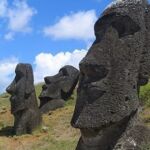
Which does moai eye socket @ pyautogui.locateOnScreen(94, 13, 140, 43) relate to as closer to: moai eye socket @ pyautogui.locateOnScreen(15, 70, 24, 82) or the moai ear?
the moai ear

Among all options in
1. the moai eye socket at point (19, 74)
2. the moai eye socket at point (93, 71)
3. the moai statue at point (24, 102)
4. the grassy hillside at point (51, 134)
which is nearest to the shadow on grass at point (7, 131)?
the grassy hillside at point (51, 134)

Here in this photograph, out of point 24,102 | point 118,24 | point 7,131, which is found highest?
point 118,24

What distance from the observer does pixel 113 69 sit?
773 cm

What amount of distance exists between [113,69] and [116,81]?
0.17 metres

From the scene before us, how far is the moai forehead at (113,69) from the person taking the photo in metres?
7.65

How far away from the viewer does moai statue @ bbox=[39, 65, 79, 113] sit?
27.2m

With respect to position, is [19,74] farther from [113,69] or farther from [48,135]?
[113,69]

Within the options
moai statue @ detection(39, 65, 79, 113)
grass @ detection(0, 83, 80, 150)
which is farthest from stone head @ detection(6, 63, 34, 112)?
moai statue @ detection(39, 65, 79, 113)

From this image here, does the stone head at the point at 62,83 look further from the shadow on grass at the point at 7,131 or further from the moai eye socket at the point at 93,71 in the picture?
the moai eye socket at the point at 93,71

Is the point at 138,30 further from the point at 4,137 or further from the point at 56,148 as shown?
the point at 4,137

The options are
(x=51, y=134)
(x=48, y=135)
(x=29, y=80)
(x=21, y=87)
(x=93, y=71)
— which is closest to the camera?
(x=93, y=71)

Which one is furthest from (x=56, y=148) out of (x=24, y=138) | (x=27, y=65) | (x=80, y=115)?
(x=80, y=115)

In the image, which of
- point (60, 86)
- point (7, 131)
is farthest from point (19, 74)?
point (60, 86)

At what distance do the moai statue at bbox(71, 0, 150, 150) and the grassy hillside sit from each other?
9303 millimetres
